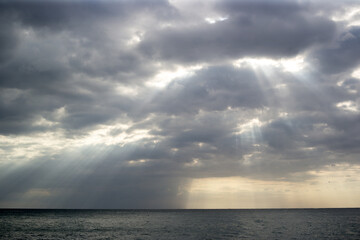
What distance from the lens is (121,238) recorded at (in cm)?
7138

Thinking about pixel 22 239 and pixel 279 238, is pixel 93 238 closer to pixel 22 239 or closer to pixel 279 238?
pixel 22 239

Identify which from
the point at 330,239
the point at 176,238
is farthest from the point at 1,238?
the point at 330,239

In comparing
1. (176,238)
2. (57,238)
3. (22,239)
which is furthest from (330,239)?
(22,239)

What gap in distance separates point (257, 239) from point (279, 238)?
5.94 m

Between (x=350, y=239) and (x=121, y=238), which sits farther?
(x=121, y=238)

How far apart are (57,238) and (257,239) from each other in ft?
160

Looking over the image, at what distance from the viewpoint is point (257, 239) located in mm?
66312

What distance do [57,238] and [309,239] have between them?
200 ft

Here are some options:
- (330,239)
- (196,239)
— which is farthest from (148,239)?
(330,239)

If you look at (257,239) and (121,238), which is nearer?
(257,239)

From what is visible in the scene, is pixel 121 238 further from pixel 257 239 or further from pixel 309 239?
pixel 309 239

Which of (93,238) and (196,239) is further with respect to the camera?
(93,238)

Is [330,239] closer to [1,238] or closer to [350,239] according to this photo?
[350,239]

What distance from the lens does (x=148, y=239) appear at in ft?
224
